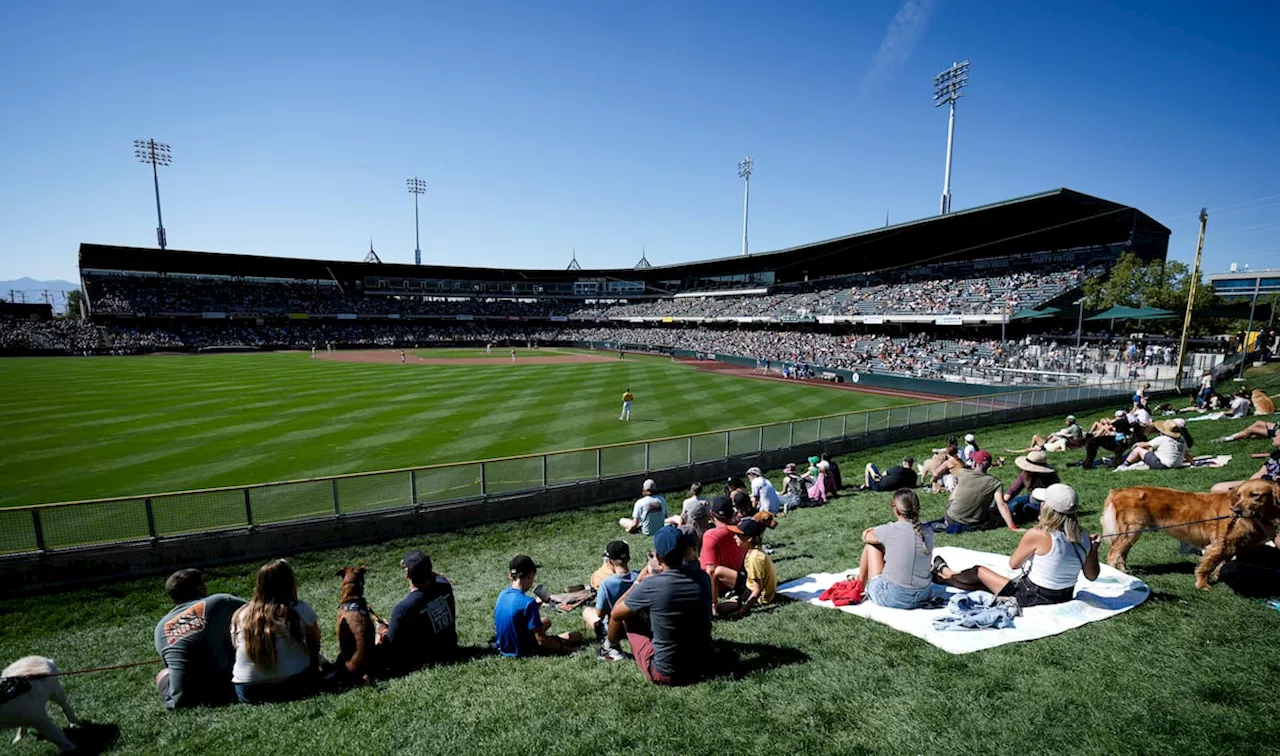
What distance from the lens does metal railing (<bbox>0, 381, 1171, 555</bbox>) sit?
9086 millimetres

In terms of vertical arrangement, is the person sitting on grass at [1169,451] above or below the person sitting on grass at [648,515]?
above

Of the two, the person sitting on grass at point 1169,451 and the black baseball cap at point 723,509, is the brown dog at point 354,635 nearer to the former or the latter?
the black baseball cap at point 723,509

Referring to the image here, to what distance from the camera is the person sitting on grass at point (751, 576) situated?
6.01 m

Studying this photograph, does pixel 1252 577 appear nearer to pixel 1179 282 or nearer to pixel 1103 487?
pixel 1103 487

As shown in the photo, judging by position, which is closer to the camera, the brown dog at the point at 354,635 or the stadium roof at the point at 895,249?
the brown dog at the point at 354,635

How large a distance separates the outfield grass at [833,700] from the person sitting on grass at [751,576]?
9.7 inches

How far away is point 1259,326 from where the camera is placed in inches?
1495

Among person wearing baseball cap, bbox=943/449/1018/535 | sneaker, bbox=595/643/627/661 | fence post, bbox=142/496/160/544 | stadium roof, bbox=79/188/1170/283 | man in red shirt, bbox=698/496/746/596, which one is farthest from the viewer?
stadium roof, bbox=79/188/1170/283

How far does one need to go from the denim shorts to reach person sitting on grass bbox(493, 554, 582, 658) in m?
3.27

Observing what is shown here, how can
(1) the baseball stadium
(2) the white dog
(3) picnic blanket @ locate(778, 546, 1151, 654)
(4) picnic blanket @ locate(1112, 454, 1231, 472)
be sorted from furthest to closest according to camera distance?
(4) picnic blanket @ locate(1112, 454, 1231, 472), (3) picnic blanket @ locate(778, 546, 1151, 654), (1) the baseball stadium, (2) the white dog

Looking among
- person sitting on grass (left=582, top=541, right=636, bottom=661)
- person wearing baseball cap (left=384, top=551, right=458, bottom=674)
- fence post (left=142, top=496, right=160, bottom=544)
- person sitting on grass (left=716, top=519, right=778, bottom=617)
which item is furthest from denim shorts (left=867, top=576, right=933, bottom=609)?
fence post (left=142, top=496, right=160, bottom=544)

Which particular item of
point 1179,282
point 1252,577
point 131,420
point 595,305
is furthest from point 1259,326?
point 595,305

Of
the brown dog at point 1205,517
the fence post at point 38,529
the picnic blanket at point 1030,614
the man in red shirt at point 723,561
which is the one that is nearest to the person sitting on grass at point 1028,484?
the brown dog at point 1205,517

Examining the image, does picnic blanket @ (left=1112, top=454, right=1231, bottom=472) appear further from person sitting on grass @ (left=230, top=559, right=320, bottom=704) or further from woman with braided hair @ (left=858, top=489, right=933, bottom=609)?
person sitting on grass @ (left=230, top=559, right=320, bottom=704)
